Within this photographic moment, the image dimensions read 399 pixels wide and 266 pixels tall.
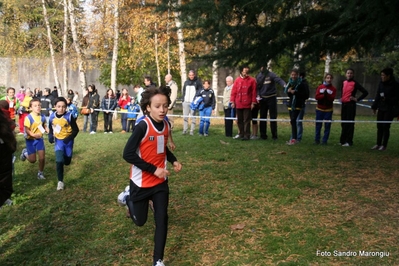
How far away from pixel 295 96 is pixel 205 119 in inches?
139

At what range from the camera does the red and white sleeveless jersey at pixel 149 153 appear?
4.43 metres

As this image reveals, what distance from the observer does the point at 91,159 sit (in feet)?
34.2

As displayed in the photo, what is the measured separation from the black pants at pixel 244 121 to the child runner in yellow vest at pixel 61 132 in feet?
18.6

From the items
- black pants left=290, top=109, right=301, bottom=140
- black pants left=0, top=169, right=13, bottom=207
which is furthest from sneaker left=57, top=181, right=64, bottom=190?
black pants left=290, top=109, right=301, bottom=140

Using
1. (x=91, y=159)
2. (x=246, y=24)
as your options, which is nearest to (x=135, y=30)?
(x=91, y=159)

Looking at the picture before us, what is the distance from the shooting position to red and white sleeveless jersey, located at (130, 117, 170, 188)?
4430mm

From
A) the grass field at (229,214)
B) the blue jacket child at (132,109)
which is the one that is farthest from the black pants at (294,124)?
the blue jacket child at (132,109)

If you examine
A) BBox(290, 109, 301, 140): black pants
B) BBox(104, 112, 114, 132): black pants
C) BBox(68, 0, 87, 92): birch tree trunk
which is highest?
BBox(68, 0, 87, 92): birch tree trunk

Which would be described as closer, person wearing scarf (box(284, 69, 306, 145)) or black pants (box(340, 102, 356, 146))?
person wearing scarf (box(284, 69, 306, 145))

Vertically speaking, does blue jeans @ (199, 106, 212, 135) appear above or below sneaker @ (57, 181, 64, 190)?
above

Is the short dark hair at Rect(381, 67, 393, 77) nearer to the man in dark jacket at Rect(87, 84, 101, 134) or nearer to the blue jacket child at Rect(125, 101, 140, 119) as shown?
the blue jacket child at Rect(125, 101, 140, 119)

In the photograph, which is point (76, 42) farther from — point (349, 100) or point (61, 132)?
point (61, 132)

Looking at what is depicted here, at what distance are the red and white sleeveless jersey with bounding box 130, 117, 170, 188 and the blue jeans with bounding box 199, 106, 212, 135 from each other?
360 inches

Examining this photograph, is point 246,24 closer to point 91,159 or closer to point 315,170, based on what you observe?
point 315,170
